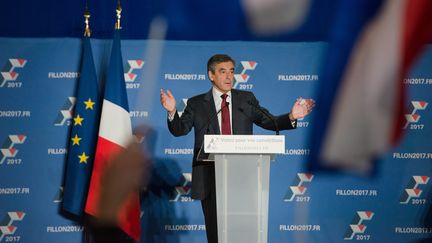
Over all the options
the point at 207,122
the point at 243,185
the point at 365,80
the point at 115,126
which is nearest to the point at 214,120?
the point at 207,122

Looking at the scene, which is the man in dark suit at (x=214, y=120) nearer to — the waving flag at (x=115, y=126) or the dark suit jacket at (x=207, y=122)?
the dark suit jacket at (x=207, y=122)

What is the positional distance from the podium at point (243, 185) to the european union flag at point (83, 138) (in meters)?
2.65

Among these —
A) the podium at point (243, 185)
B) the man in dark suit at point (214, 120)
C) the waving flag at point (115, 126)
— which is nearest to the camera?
the podium at point (243, 185)

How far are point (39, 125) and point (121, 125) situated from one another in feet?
3.35

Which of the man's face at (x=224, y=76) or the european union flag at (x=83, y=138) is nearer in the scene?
the man's face at (x=224, y=76)

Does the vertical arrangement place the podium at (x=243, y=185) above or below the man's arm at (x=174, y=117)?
below

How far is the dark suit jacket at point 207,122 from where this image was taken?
5.27 meters

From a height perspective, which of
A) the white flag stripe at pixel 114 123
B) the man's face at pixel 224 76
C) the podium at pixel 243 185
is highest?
the man's face at pixel 224 76

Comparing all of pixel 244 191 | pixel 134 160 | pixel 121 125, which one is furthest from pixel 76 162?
pixel 134 160

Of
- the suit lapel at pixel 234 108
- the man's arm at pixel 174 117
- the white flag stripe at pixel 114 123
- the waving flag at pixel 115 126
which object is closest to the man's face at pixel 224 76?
the suit lapel at pixel 234 108

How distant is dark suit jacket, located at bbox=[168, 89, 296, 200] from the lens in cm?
527

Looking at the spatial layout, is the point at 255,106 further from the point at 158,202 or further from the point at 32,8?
the point at 32,8

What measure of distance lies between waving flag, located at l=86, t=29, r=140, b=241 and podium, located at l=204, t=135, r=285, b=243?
2188mm

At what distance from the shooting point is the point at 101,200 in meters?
1.69
